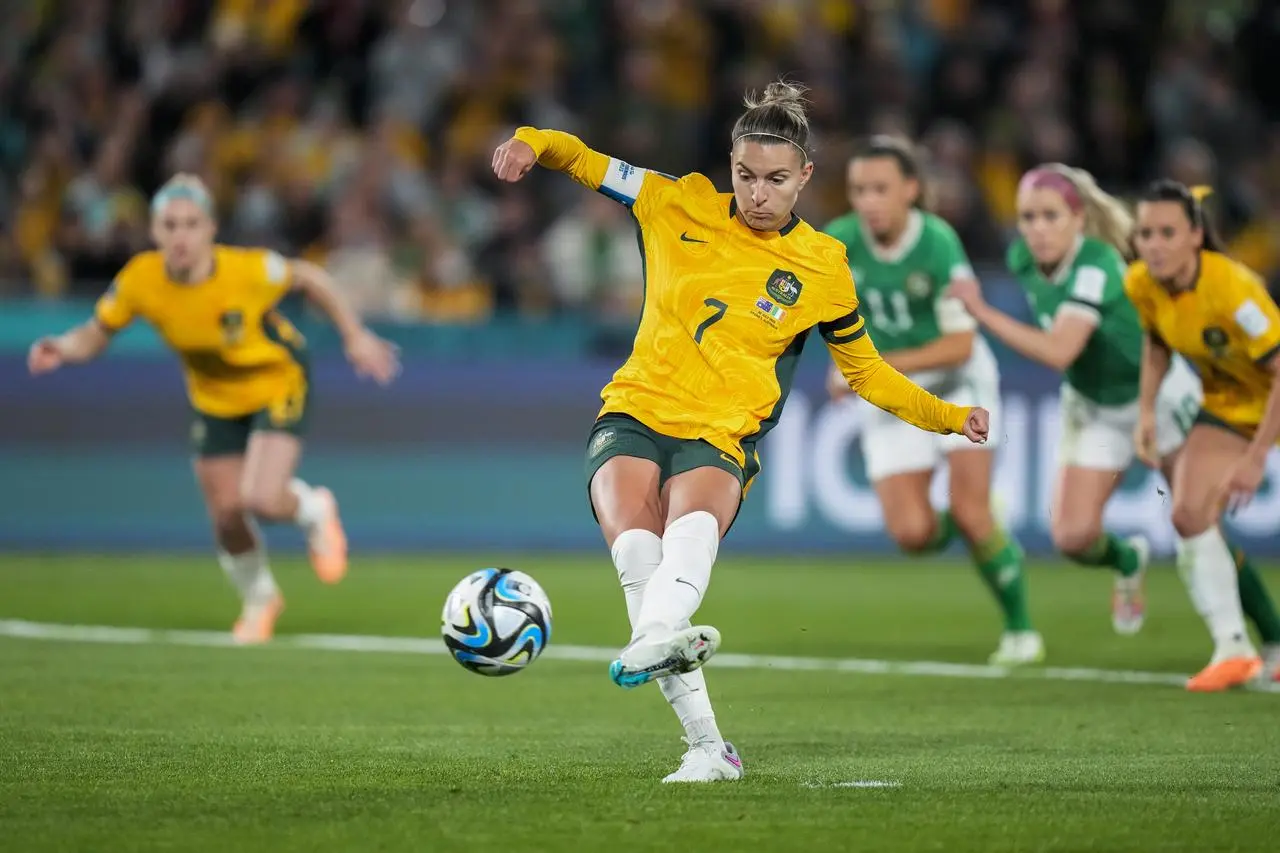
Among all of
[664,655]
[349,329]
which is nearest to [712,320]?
[664,655]

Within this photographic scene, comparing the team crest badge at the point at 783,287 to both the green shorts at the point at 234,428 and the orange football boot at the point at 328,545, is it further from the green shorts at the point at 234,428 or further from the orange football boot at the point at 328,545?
the orange football boot at the point at 328,545

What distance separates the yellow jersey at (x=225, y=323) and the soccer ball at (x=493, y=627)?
5339mm

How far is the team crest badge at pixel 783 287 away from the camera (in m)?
6.95

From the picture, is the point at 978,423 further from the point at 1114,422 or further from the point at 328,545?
the point at 328,545

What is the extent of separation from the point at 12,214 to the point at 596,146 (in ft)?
16.5

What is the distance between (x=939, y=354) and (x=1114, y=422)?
1048 millimetres

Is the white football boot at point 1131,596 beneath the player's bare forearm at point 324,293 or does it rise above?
beneath

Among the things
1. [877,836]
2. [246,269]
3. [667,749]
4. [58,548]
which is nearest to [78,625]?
[246,269]

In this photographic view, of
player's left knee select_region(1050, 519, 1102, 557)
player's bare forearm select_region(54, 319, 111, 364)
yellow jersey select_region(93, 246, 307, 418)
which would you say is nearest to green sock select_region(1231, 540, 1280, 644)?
player's left knee select_region(1050, 519, 1102, 557)

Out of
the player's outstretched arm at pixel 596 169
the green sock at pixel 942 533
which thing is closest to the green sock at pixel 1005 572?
the green sock at pixel 942 533

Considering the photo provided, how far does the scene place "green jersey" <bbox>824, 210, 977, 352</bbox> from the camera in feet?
35.1

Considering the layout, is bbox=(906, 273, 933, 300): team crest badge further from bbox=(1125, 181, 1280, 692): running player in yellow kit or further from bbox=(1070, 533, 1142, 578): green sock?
bbox=(1070, 533, 1142, 578): green sock

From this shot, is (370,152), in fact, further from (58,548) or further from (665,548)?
(665,548)

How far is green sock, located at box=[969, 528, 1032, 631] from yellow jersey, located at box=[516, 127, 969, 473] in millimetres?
4001
